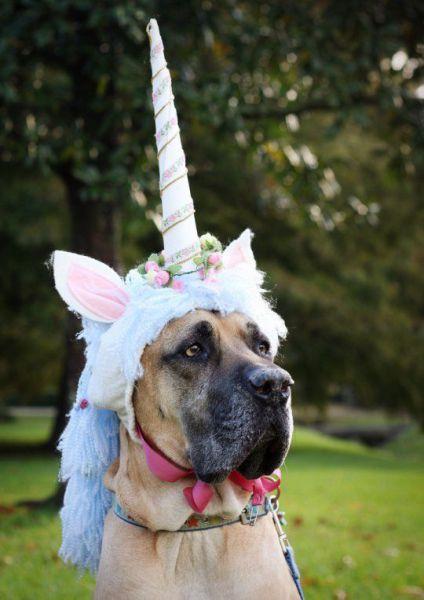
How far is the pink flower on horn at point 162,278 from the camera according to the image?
9.82 ft

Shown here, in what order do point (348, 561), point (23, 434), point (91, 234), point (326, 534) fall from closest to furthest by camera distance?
point (348, 561)
point (326, 534)
point (91, 234)
point (23, 434)

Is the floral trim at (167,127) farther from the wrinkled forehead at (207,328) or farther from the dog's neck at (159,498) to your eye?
the dog's neck at (159,498)

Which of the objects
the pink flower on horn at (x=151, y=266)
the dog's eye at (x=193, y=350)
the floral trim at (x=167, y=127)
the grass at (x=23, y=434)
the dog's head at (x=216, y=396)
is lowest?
the grass at (x=23, y=434)

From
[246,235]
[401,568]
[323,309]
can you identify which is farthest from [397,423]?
[246,235]

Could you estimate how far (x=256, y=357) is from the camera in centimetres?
283

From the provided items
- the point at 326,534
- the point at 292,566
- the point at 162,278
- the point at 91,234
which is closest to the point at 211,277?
the point at 162,278

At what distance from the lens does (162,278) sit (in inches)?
118

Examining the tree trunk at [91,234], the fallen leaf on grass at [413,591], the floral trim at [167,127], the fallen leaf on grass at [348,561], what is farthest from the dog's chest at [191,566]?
the tree trunk at [91,234]

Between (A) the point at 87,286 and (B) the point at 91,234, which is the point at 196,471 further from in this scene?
(B) the point at 91,234

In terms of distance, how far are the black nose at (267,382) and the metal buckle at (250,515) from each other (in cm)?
62

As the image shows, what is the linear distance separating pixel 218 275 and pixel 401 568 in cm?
417

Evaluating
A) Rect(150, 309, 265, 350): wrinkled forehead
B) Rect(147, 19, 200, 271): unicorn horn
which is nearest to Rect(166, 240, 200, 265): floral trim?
Rect(147, 19, 200, 271): unicorn horn

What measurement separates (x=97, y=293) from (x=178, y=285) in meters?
0.36

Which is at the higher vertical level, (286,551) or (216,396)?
(216,396)
